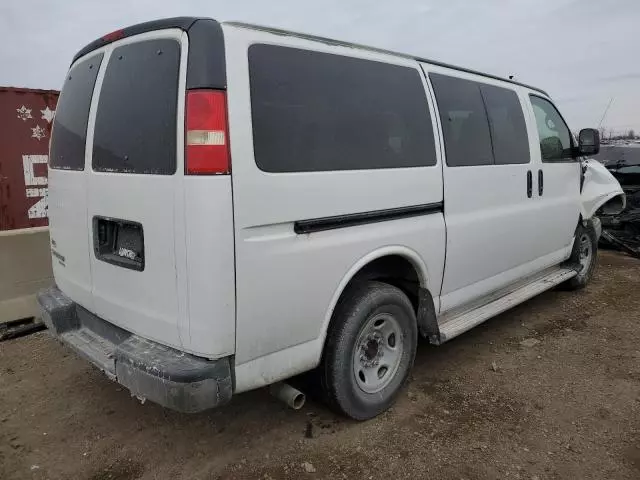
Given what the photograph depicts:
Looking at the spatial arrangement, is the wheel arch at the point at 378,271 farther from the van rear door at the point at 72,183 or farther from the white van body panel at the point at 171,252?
the van rear door at the point at 72,183

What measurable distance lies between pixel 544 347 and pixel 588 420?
124cm

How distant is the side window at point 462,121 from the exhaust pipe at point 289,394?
186 cm

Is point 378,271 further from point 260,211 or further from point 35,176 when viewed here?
point 35,176

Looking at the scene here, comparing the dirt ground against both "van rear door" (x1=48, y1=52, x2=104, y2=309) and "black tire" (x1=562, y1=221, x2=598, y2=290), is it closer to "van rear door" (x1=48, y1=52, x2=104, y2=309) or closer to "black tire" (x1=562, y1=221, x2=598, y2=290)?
"van rear door" (x1=48, y1=52, x2=104, y2=309)

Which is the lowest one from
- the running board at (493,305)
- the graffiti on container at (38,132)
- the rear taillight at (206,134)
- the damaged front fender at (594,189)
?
the running board at (493,305)

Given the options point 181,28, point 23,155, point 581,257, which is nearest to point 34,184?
point 23,155

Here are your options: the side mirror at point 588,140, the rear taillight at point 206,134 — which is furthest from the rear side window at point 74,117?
the side mirror at point 588,140

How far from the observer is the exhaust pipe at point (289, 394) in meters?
2.88

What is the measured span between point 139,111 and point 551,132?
405 cm

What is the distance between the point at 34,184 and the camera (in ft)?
18.1

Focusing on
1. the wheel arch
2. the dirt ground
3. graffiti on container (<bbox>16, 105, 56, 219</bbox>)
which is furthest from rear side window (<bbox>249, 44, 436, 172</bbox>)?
graffiti on container (<bbox>16, 105, 56, 219</bbox>)

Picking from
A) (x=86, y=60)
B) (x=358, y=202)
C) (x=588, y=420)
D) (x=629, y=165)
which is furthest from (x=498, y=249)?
(x=629, y=165)

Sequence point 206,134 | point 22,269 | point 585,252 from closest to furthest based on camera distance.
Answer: point 206,134 → point 22,269 → point 585,252

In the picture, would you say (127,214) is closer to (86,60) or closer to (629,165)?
(86,60)
